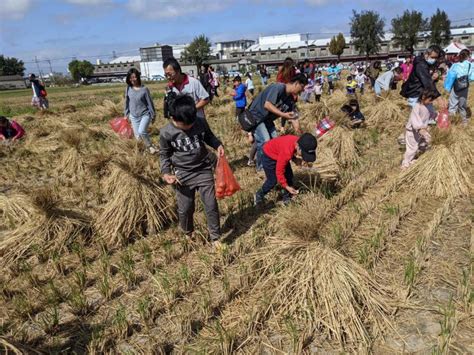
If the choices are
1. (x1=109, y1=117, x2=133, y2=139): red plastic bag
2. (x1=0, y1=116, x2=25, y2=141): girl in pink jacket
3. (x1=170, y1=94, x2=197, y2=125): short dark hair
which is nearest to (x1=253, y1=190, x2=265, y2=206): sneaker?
(x1=170, y1=94, x2=197, y2=125): short dark hair

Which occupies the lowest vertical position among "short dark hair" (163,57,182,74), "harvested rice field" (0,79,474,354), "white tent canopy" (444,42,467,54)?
"harvested rice field" (0,79,474,354)

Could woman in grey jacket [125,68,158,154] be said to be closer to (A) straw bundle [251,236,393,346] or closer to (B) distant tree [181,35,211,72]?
(A) straw bundle [251,236,393,346]

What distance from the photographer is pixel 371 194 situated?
4.66 metres

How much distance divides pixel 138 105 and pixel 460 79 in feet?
20.4

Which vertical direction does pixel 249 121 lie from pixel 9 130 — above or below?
above

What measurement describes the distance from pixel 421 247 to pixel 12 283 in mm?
3642

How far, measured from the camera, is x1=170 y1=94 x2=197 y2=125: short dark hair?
3.09 meters

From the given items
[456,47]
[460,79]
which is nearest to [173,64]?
[460,79]

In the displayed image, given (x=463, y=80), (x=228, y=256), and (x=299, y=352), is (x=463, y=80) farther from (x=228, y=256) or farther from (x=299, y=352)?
(x=299, y=352)

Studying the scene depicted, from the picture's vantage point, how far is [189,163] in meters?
3.40

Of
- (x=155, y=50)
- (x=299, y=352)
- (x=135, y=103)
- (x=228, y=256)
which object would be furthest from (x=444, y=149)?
(x=155, y=50)

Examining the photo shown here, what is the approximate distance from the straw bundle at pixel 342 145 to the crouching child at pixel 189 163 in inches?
119

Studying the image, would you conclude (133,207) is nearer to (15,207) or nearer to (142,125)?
(15,207)

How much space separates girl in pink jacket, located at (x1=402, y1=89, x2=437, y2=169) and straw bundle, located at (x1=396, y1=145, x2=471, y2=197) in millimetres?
470
